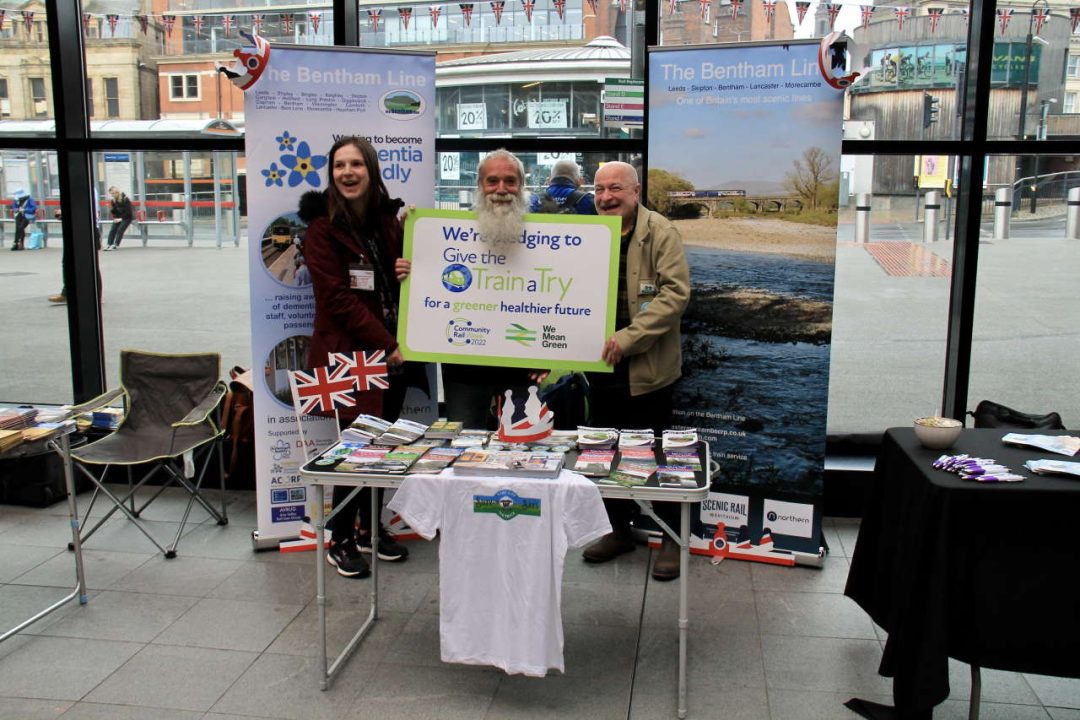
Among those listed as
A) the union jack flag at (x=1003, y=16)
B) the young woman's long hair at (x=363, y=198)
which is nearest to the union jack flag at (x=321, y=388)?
the young woman's long hair at (x=363, y=198)

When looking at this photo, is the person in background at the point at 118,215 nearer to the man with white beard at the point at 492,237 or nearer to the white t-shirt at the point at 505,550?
the man with white beard at the point at 492,237

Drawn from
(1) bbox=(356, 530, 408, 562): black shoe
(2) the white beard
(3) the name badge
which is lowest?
(1) bbox=(356, 530, 408, 562): black shoe

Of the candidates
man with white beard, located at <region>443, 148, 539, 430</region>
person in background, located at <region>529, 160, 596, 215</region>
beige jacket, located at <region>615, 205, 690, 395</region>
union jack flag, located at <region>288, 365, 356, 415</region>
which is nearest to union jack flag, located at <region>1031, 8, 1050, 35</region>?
beige jacket, located at <region>615, 205, 690, 395</region>

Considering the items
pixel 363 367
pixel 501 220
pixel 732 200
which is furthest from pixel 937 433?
pixel 363 367

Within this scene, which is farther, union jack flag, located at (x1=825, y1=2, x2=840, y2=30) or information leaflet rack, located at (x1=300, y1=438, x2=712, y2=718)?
union jack flag, located at (x1=825, y1=2, x2=840, y2=30)

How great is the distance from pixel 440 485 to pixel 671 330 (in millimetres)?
1542

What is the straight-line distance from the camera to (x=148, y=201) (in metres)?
5.23

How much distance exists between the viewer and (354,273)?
13.0 ft

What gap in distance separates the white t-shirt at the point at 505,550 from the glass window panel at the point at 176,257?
2.84 m

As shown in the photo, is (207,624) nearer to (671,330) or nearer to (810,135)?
(671,330)

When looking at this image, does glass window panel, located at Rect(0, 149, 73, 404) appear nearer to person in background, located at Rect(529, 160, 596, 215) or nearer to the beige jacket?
person in background, located at Rect(529, 160, 596, 215)

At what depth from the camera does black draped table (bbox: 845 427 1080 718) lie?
2641mm

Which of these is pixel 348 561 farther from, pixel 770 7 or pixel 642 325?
→ pixel 770 7

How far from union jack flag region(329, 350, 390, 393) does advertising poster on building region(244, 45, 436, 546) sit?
74 cm
